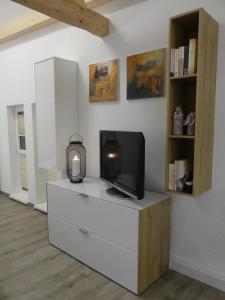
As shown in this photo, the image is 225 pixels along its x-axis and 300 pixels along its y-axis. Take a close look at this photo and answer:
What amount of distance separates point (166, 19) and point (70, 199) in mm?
1961

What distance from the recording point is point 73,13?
2.38m

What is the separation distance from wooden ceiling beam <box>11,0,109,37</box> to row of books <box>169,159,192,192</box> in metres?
1.69

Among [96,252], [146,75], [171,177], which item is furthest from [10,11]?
[96,252]

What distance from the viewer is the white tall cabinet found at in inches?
113

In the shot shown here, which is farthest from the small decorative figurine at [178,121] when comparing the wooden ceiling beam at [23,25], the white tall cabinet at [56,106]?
the wooden ceiling beam at [23,25]

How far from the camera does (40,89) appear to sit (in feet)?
10.0

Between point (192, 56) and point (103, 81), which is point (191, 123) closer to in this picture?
point (192, 56)

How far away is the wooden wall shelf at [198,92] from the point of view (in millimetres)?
1754

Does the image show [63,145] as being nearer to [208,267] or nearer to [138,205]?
[138,205]

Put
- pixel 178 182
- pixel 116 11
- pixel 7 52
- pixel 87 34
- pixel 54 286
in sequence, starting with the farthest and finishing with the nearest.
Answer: pixel 7 52 < pixel 87 34 < pixel 116 11 < pixel 54 286 < pixel 178 182

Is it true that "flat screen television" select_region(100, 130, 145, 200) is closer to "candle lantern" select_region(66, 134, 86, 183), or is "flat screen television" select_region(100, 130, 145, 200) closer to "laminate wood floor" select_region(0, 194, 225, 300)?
"candle lantern" select_region(66, 134, 86, 183)

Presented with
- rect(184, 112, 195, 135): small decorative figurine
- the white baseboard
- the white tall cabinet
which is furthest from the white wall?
rect(184, 112, 195, 135): small decorative figurine

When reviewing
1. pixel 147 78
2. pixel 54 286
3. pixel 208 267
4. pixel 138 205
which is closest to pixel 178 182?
pixel 138 205

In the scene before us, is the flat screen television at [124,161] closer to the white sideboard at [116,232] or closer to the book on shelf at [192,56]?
the white sideboard at [116,232]
